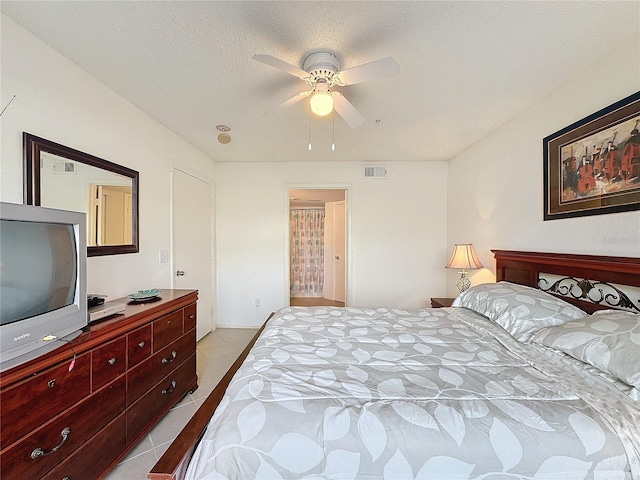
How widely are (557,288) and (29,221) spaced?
306 cm

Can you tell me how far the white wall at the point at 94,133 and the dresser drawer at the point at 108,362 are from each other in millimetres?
639

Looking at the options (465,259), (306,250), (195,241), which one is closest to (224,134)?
(195,241)

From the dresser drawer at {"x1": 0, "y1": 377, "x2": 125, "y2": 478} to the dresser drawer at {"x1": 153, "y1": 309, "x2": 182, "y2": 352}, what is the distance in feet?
1.10

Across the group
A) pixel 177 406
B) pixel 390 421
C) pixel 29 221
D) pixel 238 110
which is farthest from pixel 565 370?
pixel 238 110

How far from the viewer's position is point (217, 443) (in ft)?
2.87

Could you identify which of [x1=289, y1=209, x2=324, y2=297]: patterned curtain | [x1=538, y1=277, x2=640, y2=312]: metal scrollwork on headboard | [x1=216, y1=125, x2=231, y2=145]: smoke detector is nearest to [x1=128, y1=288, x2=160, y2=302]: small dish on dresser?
[x1=216, y1=125, x2=231, y2=145]: smoke detector

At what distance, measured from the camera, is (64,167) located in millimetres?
1683

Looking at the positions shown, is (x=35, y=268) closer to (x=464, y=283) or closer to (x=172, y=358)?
(x=172, y=358)

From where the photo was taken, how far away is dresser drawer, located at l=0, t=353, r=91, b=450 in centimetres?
103

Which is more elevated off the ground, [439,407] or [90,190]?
[90,190]

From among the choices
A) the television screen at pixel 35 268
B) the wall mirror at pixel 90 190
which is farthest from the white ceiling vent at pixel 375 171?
the television screen at pixel 35 268

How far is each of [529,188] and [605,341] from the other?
151 centimetres

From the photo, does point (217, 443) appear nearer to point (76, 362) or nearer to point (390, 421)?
point (390, 421)

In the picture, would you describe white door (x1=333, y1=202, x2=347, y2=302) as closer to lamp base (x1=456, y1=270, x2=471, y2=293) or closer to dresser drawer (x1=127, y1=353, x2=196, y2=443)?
lamp base (x1=456, y1=270, x2=471, y2=293)
